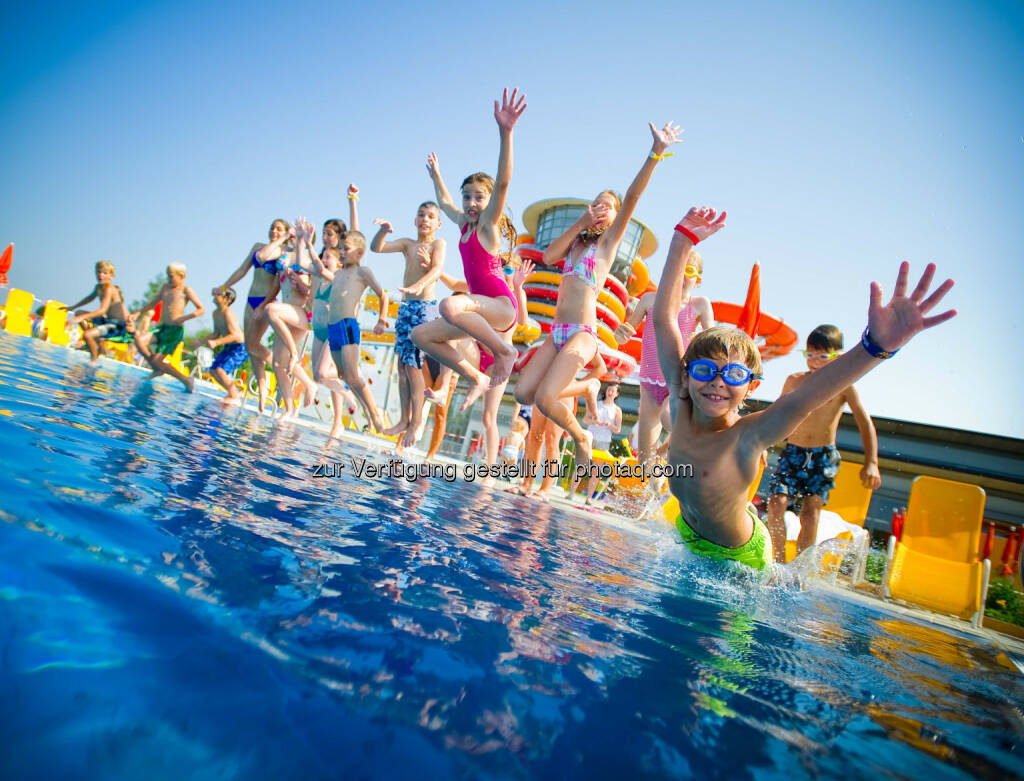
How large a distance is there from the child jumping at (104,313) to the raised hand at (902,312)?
1203 cm

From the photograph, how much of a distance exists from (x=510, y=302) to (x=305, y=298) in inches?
171

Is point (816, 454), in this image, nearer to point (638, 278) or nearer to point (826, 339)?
point (826, 339)

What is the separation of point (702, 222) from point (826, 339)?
7.77 ft

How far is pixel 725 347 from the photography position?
253 cm

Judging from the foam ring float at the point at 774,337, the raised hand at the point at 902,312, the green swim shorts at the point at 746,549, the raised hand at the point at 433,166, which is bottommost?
the green swim shorts at the point at 746,549

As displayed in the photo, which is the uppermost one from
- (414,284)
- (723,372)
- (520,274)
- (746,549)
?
(520,274)

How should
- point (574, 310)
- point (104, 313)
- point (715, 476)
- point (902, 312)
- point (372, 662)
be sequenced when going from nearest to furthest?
point (372, 662) < point (902, 312) < point (715, 476) < point (574, 310) < point (104, 313)

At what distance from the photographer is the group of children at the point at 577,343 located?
8.37 ft

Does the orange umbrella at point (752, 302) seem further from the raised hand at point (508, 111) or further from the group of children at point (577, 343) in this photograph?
the raised hand at point (508, 111)

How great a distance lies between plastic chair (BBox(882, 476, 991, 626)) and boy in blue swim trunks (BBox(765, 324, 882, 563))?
1.57 meters

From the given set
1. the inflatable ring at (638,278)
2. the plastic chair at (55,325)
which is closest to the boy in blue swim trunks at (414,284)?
the plastic chair at (55,325)

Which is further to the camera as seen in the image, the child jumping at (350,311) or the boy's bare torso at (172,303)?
A: the boy's bare torso at (172,303)

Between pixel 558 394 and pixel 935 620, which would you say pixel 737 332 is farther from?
pixel 935 620

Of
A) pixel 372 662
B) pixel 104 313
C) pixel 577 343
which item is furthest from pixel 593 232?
pixel 104 313
